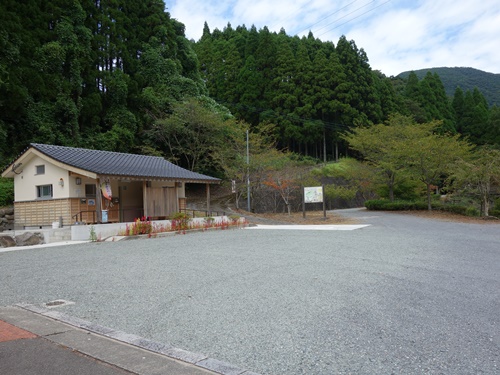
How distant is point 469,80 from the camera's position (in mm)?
74438

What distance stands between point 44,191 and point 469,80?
3272 inches

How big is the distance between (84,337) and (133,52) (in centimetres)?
2797

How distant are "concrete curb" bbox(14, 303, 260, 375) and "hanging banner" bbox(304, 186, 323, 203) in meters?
14.9

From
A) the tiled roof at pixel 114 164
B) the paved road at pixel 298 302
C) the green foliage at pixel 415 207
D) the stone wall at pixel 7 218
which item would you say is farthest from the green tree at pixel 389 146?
the stone wall at pixel 7 218

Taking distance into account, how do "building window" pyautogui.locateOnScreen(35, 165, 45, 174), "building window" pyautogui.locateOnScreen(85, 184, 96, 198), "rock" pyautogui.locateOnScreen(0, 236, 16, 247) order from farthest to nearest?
"building window" pyautogui.locateOnScreen(35, 165, 45, 174), "building window" pyautogui.locateOnScreen(85, 184, 96, 198), "rock" pyautogui.locateOnScreen(0, 236, 16, 247)

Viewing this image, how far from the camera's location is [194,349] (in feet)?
9.56

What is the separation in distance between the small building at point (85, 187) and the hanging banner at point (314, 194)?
4.97m

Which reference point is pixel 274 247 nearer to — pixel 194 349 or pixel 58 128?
pixel 194 349

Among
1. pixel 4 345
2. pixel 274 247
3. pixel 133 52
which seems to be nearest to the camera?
pixel 4 345

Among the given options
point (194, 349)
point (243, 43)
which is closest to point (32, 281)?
point (194, 349)

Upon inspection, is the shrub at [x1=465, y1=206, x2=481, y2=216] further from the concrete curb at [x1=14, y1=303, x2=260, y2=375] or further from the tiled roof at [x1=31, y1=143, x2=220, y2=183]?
the concrete curb at [x1=14, y1=303, x2=260, y2=375]

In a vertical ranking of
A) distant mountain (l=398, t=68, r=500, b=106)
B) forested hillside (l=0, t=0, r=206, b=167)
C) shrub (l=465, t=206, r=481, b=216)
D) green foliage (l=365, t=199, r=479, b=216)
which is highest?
distant mountain (l=398, t=68, r=500, b=106)

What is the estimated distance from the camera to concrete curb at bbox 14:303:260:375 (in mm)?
2557

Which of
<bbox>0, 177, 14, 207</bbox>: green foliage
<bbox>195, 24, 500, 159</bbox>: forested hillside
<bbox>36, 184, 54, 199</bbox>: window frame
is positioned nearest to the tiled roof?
<bbox>36, 184, 54, 199</bbox>: window frame
